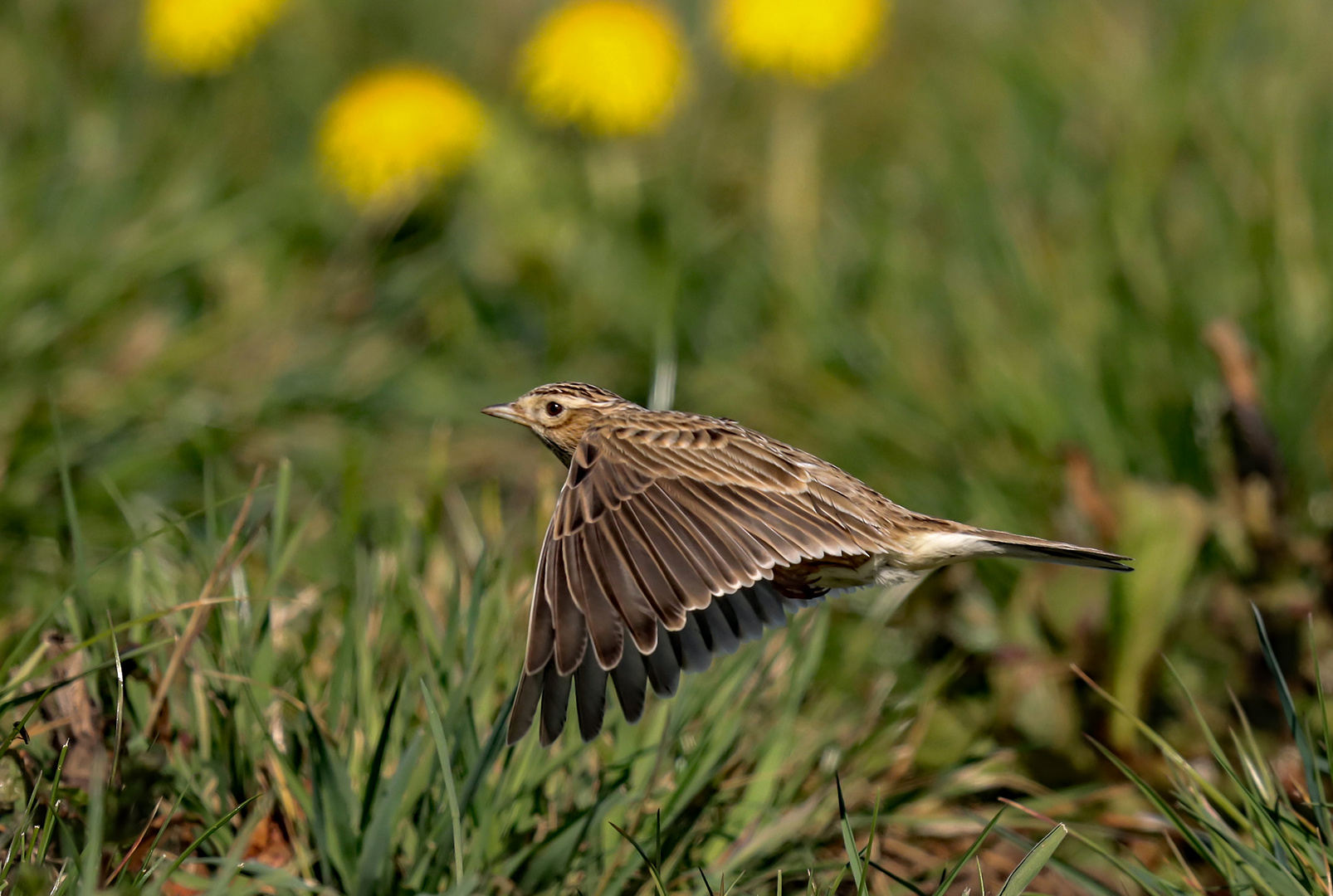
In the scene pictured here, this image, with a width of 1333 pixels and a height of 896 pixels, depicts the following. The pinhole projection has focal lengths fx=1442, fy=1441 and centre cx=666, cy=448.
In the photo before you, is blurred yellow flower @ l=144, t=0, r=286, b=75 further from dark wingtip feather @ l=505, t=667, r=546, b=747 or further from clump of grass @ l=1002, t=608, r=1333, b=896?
clump of grass @ l=1002, t=608, r=1333, b=896

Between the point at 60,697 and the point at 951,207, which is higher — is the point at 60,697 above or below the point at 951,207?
below

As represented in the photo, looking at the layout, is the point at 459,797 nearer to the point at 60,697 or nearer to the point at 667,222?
the point at 60,697

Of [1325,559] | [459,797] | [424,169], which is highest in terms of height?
[424,169]

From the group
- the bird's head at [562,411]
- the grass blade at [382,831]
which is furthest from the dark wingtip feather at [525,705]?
the bird's head at [562,411]

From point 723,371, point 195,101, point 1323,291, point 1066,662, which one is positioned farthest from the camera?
point 195,101

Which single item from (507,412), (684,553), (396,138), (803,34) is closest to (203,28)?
(396,138)

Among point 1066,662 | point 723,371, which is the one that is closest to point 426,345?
point 723,371
